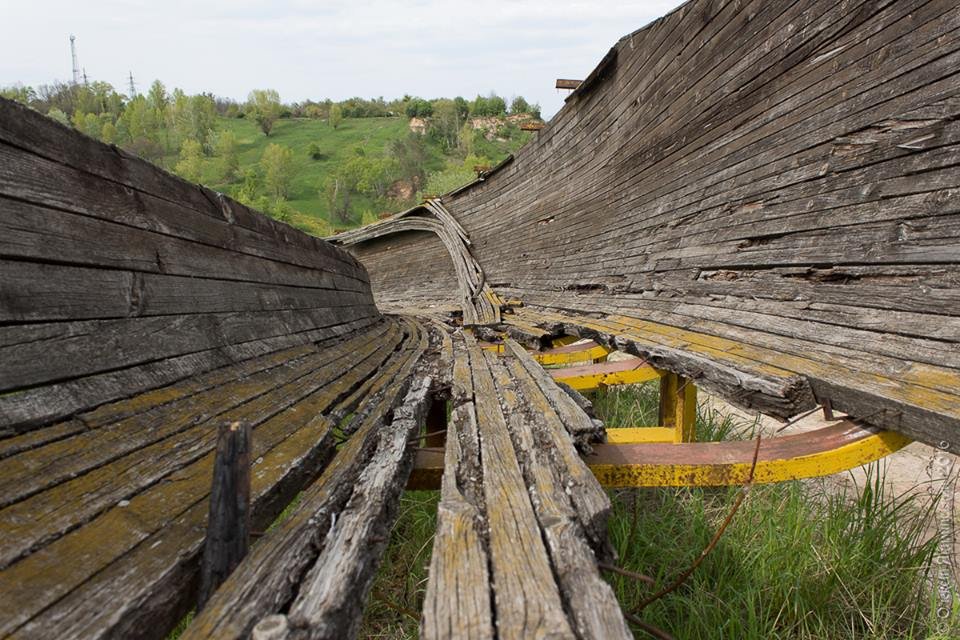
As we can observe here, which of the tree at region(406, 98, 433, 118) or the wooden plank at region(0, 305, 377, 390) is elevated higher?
the tree at region(406, 98, 433, 118)

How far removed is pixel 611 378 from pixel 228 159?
288 feet

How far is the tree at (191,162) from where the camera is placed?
75188mm

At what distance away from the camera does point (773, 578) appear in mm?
2947

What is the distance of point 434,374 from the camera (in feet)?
11.9

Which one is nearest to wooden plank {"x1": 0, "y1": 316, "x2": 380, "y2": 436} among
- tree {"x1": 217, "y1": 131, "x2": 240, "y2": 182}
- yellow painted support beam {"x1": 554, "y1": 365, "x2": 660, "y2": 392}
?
yellow painted support beam {"x1": 554, "y1": 365, "x2": 660, "y2": 392}

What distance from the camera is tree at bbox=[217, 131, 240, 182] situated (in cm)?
7819

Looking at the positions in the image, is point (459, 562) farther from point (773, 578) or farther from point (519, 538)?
point (773, 578)

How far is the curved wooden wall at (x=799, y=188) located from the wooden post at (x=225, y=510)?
7.98 ft

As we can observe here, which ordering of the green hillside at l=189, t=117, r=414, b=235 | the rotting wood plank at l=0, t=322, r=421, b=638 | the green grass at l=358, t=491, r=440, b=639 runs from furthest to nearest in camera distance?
the green hillside at l=189, t=117, r=414, b=235, the green grass at l=358, t=491, r=440, b=639, the rotting wood plank at l=0, t=322, r=421, b=638

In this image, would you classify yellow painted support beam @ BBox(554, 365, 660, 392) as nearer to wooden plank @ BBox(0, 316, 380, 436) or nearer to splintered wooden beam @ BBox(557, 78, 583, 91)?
wooden plank @ BBox(0, 316, 380, 436)

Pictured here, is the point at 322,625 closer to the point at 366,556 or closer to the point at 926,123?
Answer: the point at 366,556

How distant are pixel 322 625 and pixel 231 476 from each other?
417 millimetres

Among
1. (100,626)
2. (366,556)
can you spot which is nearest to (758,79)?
(366,556)

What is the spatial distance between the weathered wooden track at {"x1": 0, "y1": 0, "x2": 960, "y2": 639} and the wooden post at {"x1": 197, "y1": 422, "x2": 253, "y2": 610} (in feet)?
0.14
